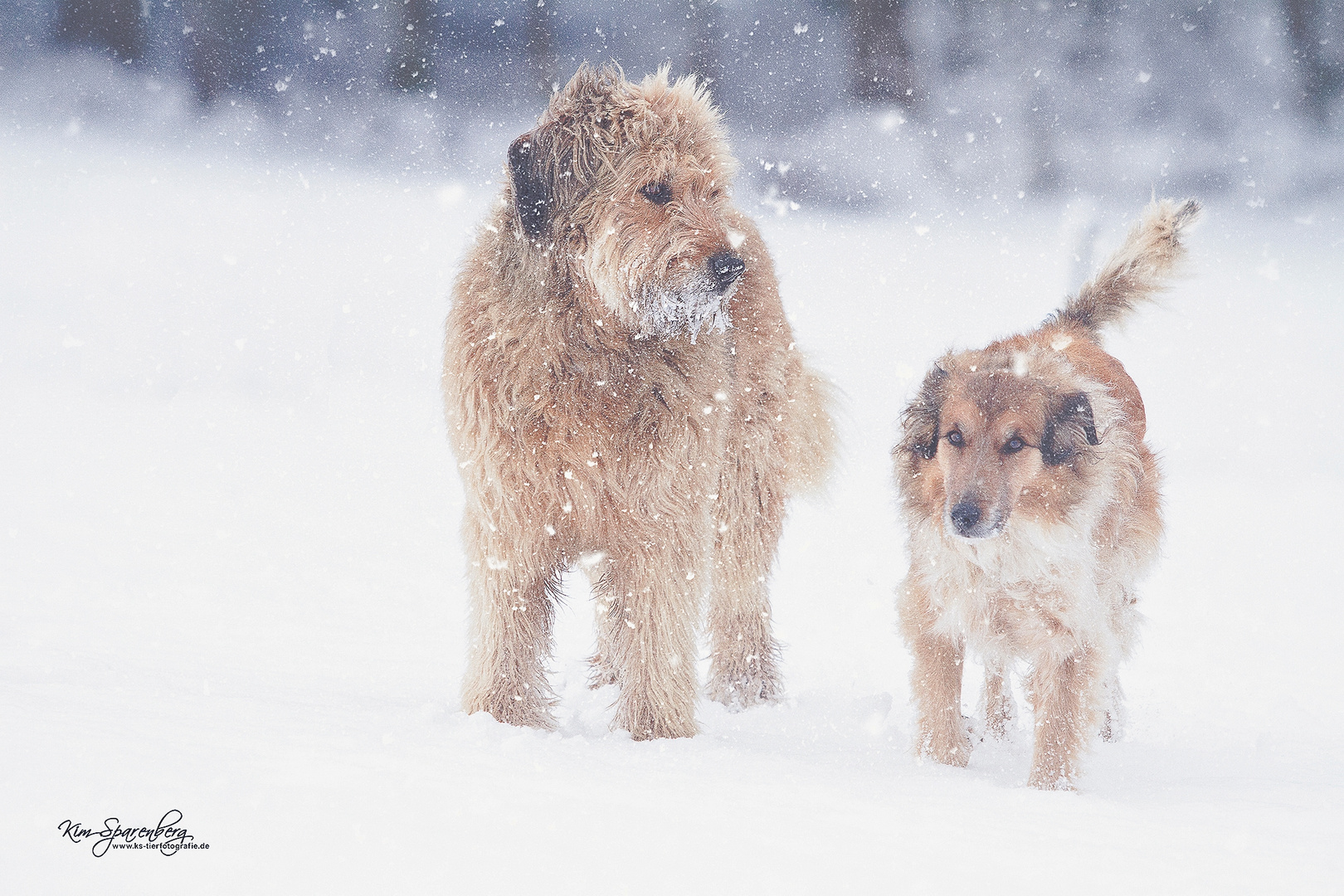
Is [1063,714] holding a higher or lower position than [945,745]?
higher

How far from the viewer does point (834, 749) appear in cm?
353

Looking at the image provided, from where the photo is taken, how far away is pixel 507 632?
3.33 metres

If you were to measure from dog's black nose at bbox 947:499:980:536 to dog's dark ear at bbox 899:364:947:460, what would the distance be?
1.36 feet

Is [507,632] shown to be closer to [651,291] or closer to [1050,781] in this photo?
[651,291]

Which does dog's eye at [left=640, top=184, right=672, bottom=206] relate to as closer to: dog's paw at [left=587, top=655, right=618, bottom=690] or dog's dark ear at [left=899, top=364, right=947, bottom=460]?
dog's dark ear at [left=899, top=364, right=947, bottom=460]

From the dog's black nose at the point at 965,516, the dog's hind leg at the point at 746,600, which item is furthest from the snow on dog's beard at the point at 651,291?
the dog's hind leg at the point at 746,600

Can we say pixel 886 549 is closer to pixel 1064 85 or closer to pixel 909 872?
pixel 1064 85

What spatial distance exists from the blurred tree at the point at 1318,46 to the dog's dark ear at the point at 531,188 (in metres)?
10.8

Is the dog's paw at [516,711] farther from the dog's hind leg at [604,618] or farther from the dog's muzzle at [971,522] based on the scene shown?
the dog's muzzle at [971,522]

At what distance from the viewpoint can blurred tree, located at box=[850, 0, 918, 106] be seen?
9.89 m

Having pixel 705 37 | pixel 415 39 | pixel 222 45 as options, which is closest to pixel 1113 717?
pixel 705 37

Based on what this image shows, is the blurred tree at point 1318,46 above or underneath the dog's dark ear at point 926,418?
above

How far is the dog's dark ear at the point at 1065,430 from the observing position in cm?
322

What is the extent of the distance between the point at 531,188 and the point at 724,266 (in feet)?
2.37
